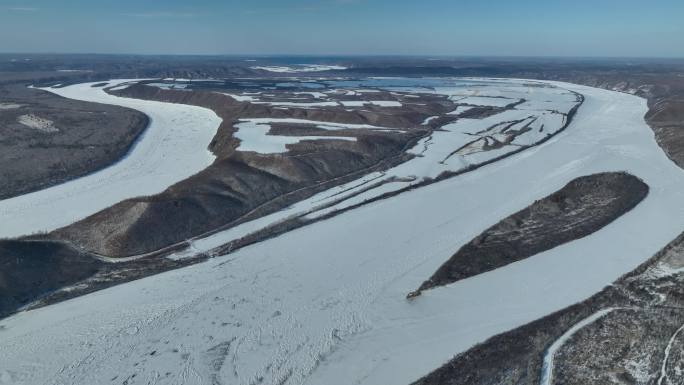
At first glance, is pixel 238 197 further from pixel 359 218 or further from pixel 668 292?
pixel 668 292

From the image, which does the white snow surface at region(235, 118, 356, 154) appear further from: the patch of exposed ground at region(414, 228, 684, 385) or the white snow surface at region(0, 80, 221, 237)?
the patch of exposed ground at region(414, 228, 684, 385)

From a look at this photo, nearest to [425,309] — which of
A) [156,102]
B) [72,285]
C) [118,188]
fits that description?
[72,285]

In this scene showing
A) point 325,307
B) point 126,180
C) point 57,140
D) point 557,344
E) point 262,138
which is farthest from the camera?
point 57,140

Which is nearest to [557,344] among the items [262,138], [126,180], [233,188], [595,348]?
[595,348]

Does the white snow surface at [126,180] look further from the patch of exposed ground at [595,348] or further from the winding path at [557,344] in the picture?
the winding path at [557,344]

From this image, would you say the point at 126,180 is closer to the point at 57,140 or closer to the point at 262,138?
the point at 262,138

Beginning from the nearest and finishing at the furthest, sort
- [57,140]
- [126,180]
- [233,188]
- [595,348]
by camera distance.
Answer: [595,348], [233,188], [126,180], [57,140]

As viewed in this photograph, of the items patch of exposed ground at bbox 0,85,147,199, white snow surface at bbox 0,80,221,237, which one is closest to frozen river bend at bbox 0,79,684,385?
white snow surface at bbox 0,80,221,237
